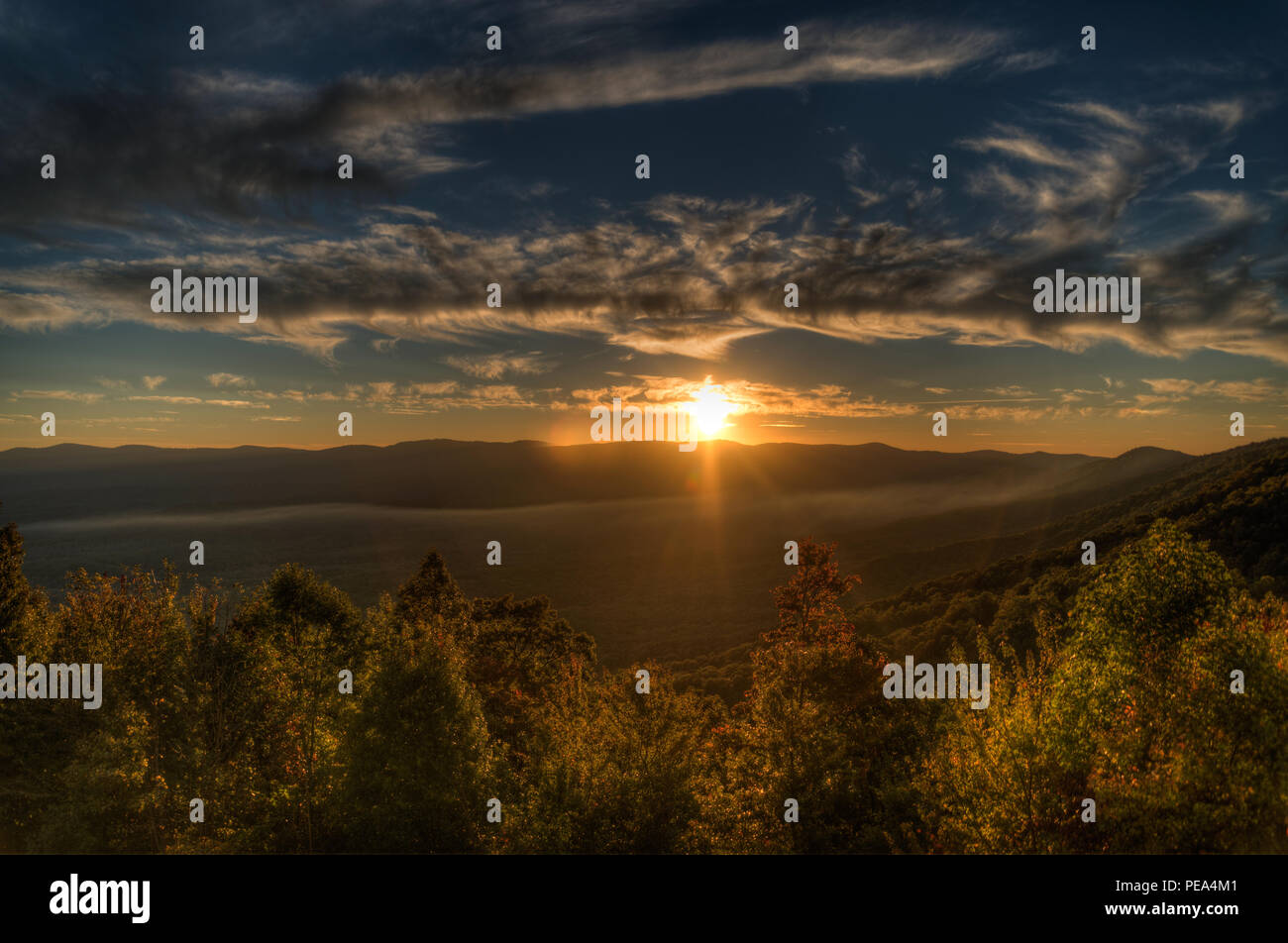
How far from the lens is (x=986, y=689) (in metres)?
26.9

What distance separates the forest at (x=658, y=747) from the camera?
21766mm

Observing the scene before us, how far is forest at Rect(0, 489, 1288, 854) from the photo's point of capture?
21766mm

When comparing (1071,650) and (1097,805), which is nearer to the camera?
(1097,805)

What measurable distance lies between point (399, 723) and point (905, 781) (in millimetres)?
27056

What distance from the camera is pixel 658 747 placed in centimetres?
2962

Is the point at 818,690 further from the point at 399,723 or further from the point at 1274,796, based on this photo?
the point at 399,723

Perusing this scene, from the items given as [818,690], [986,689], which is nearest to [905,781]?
[818,690]

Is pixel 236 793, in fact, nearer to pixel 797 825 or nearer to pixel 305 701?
pixel 305 701

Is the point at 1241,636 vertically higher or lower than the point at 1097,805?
higher
